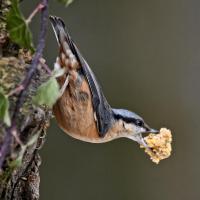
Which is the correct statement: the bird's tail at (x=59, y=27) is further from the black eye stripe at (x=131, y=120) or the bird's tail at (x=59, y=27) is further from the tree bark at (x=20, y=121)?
the black eye stripe at (x=131, y=120)

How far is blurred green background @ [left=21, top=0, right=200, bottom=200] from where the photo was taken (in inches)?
134

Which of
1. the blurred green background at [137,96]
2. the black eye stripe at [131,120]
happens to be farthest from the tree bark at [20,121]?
the blurred green background at [137,96]

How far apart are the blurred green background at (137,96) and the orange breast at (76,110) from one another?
157 centimetres

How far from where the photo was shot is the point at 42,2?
100 centimetres

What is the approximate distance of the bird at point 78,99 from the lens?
1.64 meters

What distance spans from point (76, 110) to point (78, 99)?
37 millimetres

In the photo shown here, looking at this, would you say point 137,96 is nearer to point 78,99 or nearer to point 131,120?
point 131,120

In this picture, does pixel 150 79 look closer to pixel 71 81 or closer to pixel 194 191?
pixel 194 191

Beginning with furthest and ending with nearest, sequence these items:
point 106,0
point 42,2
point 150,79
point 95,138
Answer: point 150,79 < point 106,0 < point 95,138 < point 42,2

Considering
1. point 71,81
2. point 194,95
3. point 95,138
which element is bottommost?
point 95,138

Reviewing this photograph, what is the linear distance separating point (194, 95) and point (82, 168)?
841 mm

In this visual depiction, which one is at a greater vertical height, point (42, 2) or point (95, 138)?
point (42, 2)

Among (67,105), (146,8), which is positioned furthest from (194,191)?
(67,105)

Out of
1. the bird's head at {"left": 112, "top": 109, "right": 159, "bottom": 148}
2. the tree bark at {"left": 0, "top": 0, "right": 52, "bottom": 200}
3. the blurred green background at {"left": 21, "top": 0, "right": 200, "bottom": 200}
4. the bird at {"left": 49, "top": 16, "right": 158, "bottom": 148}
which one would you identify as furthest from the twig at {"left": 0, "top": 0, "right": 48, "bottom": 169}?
the blurred green background at {"left": 21, "top": 0, "right": 200, "bottom": 200}
